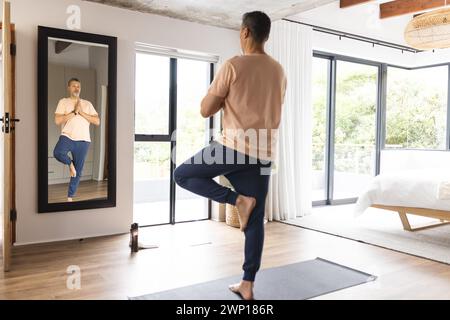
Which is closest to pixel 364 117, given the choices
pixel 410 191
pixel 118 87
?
pixel 410 191

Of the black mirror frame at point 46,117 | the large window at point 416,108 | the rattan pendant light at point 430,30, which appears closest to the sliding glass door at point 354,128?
the large window at point 416,108

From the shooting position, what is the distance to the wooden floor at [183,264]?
252 centimetres

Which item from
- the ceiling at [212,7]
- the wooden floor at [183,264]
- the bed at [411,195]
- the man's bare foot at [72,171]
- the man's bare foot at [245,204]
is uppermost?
the ceiling at [212,7]

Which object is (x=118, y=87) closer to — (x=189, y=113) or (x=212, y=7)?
(x=189, y=113)

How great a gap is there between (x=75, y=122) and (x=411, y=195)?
314 cm

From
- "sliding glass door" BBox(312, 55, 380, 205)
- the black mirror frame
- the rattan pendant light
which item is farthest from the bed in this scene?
the black mirror frame

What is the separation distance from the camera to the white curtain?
4.83m

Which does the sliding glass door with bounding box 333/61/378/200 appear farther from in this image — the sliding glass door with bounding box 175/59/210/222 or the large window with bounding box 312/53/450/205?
the sliding glass door with bounding box 175/59/210/222

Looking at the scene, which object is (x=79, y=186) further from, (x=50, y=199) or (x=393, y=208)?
(x=393, y=208)

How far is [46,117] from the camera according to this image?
140 inches

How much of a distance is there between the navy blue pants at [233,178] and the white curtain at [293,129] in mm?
2558

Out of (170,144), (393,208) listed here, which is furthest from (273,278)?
(170,144)

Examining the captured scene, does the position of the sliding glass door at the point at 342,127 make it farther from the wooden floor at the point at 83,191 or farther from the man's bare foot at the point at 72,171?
the man's bare foot at the point at 72,171

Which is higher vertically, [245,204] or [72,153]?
[72,153]
